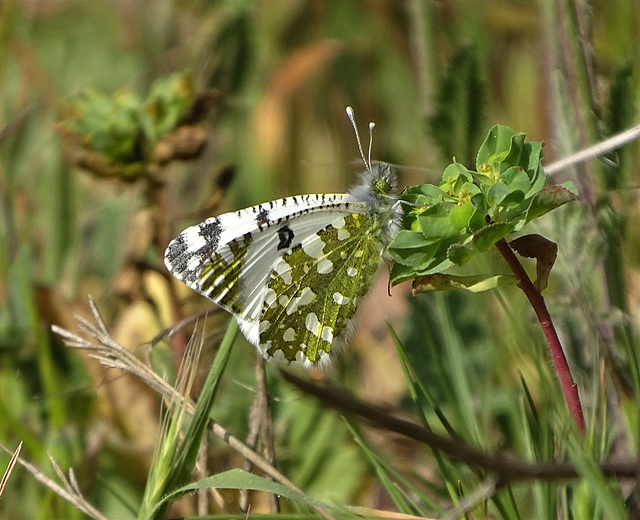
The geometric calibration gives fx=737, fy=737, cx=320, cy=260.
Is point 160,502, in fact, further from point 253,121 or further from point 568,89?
point 253,121

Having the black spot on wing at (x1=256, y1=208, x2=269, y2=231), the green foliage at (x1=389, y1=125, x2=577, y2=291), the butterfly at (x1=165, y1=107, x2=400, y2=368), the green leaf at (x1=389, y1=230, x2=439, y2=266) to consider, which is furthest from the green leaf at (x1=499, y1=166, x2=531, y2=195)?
the black spot on wing at (x1=256, y1=208, x2=269, y2=231)

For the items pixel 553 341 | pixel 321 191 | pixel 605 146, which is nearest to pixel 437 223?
pixel 553 341

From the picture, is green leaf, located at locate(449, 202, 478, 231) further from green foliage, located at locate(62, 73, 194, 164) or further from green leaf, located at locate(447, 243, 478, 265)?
green foliage, located at locate(62, 73, 194, 164)

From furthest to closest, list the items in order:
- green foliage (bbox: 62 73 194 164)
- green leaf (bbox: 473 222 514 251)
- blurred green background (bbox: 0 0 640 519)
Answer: green foliage (bbox: 62 73 194 164) → blurred green background (bbox: 0 0 640 519) → green leaf (bbox: 473 222 514 251)

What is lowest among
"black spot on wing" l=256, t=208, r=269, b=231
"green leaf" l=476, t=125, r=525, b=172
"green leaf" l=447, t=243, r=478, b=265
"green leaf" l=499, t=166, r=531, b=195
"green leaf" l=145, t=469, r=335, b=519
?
"green leaf" l=145, t=469, r=335, b=519

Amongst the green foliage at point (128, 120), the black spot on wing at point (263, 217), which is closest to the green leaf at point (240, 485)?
the black spot on wing at point (263, 217)

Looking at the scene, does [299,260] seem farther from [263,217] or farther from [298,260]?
[263,217]
